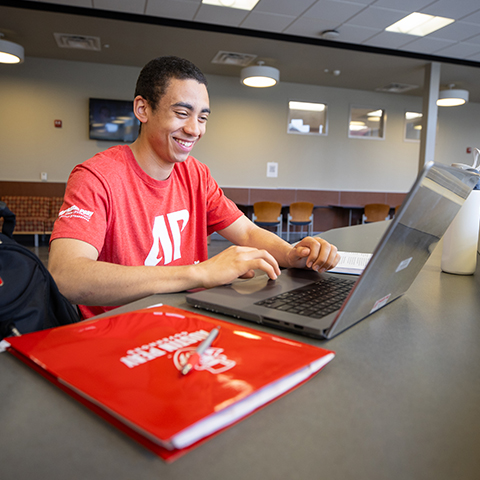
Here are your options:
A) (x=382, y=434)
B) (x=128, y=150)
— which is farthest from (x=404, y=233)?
(x=128, y=150)

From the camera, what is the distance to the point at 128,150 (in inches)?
54.2

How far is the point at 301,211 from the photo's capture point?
7258 mm

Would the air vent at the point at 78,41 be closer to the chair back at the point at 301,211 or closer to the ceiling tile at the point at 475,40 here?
the chair back at the point at 301,211

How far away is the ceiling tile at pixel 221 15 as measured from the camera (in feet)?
15.3

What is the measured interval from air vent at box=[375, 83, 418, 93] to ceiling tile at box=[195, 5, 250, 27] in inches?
159

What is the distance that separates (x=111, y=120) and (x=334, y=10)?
415 centimetres

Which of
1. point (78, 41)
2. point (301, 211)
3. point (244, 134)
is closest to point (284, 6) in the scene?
point (78, 41)

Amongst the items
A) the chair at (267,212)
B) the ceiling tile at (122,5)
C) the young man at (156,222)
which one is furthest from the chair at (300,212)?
the young man at (156,222)

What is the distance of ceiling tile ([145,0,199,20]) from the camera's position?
176 inches

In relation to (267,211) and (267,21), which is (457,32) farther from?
(267,211)

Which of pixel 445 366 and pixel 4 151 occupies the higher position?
pixel 4 151

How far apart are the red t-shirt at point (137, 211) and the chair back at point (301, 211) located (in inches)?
225

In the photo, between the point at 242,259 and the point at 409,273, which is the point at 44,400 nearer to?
the point at 242,259

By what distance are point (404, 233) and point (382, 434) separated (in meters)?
0.30
